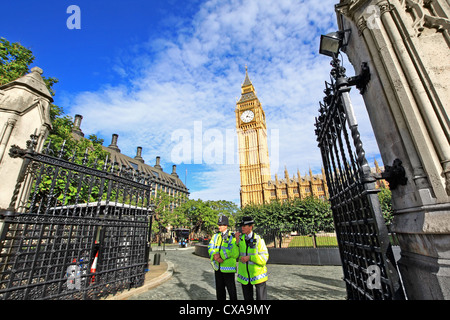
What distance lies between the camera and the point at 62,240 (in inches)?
217

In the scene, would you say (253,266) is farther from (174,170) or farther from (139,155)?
(174,170)

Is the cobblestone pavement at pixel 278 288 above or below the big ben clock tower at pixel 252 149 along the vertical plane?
below

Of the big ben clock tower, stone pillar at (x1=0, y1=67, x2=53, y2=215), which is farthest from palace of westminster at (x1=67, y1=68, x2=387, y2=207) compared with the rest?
stone pillar at (x1=0, y1=67, x2=53, y2=215)

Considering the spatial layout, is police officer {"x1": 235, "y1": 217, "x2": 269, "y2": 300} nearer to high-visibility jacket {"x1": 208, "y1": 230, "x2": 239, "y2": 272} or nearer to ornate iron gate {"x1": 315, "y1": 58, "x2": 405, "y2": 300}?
high-visibility jacket {"x1": 208, "y1": 230, "x2": 239, "y2": 272}

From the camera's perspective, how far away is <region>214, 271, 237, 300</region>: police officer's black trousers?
4266 mm

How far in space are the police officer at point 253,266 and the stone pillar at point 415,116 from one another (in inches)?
81.2

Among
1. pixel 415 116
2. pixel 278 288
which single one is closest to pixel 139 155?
pixel 278 288

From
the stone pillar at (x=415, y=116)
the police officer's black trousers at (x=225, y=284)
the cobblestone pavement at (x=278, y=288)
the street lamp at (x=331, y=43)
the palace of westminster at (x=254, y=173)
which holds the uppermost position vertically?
the palace of westminster at (x=254, y=173)

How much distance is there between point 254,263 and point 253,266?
58 mm

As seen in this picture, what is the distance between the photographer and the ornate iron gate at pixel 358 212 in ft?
7.13

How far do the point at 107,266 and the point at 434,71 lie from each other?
8002 mm

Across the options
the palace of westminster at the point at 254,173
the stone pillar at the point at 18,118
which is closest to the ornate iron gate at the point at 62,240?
the stone pillar at the point at 18,118

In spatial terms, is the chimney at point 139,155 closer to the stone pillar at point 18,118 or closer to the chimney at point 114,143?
the chimney at point 114,143

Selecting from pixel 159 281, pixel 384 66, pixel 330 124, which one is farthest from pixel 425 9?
pixel 159 281
